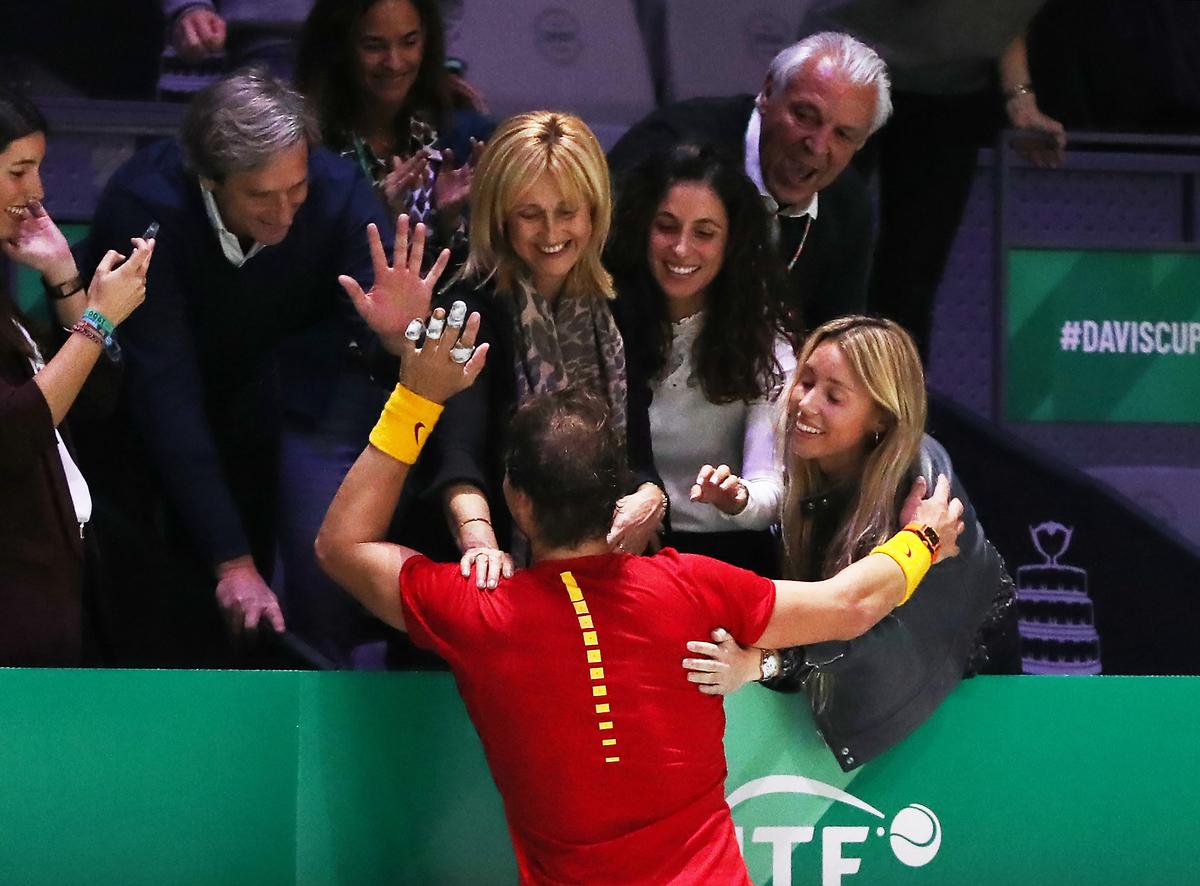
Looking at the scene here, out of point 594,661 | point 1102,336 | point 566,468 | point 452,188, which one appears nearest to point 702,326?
point 452,188

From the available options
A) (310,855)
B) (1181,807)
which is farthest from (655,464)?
(1181,807)

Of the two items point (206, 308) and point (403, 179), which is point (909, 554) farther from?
point (206, 308)

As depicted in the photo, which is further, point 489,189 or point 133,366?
point 133,366

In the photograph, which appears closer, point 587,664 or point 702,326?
point 587,664

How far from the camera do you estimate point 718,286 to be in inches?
138

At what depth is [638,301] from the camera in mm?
3465

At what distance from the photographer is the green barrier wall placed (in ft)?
10.4

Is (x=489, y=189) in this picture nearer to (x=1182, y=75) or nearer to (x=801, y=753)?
(x=801, y=753)

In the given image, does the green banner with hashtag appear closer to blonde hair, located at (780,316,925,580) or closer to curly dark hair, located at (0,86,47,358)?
blonde hair, located at (780,316,925,580)

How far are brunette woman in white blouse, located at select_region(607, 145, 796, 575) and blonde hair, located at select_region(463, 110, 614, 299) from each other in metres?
0.17

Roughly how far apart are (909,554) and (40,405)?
5.07ft

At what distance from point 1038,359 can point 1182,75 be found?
78 cm

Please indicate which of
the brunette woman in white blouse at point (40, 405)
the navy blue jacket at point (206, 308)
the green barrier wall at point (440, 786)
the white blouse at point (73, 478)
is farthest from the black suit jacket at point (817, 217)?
the white blouse at point (73, 478)

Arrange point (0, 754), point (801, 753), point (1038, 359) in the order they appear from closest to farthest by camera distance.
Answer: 1. point (0, 754)
2. point (801, 753)
3. point (1038, 359)
